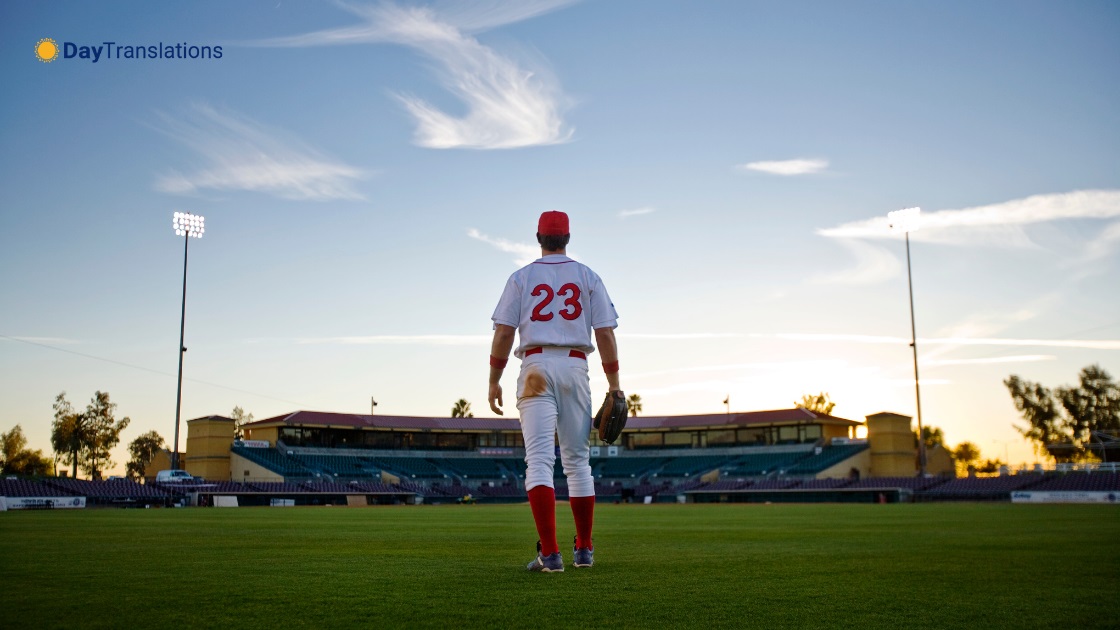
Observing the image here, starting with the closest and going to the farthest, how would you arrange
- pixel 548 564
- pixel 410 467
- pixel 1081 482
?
pixel 548 564 → pixel 1081 482 → pixel 410 467

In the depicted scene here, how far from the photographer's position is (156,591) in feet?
14.2

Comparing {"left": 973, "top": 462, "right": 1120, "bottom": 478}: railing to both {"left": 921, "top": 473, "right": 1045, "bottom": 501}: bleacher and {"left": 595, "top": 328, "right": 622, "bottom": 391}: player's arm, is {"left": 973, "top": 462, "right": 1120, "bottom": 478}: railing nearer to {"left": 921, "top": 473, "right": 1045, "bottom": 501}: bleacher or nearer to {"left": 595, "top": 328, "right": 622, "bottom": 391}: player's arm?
{"left": 921, "top": 473, "right": 1045, "bottom": 501}: bleacher

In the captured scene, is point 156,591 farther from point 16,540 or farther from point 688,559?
point 16,540

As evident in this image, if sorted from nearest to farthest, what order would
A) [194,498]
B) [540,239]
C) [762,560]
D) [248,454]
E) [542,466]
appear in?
[542,466], [540,239], [762,560], [194,498], [248,454]

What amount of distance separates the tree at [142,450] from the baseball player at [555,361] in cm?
10731

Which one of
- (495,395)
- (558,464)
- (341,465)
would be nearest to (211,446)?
(341,465)

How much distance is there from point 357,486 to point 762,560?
5647 cm

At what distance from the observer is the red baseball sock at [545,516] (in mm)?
5396

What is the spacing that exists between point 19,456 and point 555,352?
8824 centimetres

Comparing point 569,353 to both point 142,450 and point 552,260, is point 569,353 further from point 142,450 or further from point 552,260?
point 142,450

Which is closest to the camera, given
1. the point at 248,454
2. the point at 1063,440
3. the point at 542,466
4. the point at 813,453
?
the point at 542,466

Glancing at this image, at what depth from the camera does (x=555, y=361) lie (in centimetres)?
571

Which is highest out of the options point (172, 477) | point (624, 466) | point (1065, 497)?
point (172, 477)

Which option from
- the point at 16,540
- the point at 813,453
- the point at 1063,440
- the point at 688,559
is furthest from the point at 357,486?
the point at 1063,440
